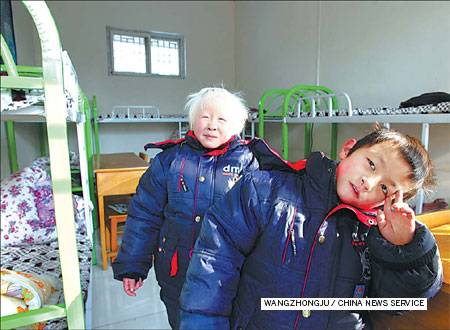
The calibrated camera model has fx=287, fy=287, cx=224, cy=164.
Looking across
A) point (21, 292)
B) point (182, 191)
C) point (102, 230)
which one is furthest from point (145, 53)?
point (21, 292)

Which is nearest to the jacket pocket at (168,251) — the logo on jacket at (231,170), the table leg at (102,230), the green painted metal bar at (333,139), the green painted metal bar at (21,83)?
the logo on jacket at (231,170)

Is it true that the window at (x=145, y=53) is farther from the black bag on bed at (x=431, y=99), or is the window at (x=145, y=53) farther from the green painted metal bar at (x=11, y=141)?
the black bag on bed at (x=431, y=99)

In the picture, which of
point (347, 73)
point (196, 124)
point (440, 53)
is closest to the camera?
point (196, 124)

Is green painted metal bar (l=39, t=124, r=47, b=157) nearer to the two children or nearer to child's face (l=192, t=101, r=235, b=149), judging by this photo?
the two children

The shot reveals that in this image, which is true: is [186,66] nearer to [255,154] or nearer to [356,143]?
A: [255,154]

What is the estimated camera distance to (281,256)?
59 centimetres

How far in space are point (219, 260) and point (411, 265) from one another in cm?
35

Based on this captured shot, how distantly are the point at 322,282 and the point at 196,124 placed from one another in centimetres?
60

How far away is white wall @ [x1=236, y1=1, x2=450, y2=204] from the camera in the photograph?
226 cm

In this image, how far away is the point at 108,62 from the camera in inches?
195

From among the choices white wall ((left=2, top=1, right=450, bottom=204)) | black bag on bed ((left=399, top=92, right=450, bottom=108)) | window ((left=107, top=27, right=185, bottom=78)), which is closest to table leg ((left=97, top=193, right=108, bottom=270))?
white wall ((left=2, top=1, right=450, bottom=204))

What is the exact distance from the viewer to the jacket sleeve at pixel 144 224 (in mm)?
944

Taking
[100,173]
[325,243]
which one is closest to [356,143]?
[325,243]

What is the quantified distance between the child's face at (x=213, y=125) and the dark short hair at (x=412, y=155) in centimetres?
45
